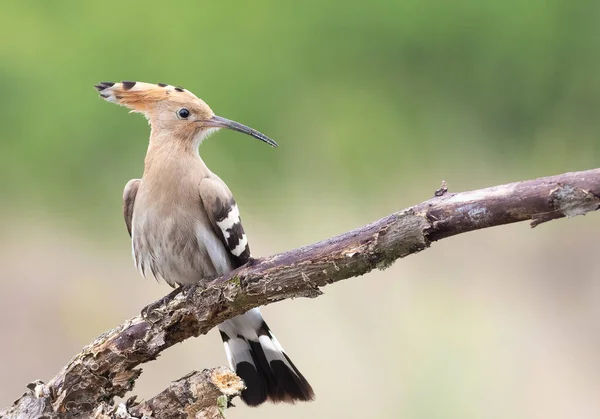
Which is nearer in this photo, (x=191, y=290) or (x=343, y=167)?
(x=191, y=290)

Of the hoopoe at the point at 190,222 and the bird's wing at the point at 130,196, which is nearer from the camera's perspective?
the hoopoe at the point at 190,222

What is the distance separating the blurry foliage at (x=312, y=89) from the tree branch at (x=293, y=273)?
167cm

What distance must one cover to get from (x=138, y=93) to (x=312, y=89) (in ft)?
6.27

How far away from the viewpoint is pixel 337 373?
8.05ft

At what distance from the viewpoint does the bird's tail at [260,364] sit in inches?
66.4

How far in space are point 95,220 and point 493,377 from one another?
1.53m

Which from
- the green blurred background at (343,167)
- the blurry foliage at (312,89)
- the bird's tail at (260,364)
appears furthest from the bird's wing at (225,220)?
the blurry foliage at (312,89)

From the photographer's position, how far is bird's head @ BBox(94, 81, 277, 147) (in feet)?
5.84

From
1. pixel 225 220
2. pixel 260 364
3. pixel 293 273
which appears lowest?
pixel 293 273

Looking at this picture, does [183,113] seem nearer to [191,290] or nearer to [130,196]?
[130,196]

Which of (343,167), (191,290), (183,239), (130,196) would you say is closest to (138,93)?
(130,196)

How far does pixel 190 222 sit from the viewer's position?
168 centimetres

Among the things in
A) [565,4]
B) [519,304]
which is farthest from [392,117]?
[519,304]

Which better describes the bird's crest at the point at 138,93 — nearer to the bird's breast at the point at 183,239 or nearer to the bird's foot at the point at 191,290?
the bird's breast at the point at 183,239
